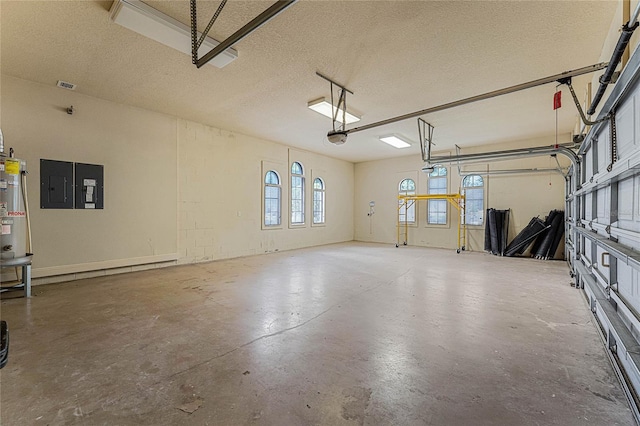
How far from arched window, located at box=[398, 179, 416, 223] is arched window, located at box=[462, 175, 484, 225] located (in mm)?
1569

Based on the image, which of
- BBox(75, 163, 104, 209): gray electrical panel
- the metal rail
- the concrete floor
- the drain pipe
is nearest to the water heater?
the concrete floor

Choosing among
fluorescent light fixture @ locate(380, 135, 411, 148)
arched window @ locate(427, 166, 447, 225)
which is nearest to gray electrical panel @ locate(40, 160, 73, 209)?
fluorescent light fixture @ locate(380, 135, 411, 148)

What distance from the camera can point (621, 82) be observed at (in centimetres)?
192

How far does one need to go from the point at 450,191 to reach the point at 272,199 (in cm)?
532

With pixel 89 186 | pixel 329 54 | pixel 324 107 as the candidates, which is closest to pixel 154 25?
pixel 329 54

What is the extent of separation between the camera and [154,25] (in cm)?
268

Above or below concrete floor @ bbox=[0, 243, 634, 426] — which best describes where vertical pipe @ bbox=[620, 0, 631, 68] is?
above

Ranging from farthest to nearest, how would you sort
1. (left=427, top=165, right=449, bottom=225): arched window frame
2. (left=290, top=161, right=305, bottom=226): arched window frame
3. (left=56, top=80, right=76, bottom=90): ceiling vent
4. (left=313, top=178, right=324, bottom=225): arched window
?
1. (left=313, top=178, right=324, bottom=225): arched window
2. (left=427, top=165, right=449, bottom=225): arched window frame
3. (left=290, top=161, right=305, bottom=226): arched window frame
4. (left=56, top=80, right=76, bottom=90): ceiling vent

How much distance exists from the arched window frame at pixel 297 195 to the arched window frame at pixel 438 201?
4031 mm

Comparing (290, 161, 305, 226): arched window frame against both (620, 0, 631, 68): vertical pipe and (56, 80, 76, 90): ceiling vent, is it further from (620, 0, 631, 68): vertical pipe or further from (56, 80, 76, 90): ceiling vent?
(620, 0, 631, 68): vertical pipe

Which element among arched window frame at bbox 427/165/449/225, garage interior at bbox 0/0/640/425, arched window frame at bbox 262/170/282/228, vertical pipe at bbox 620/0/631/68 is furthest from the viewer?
arched window frame at bbox 427/165/449/225

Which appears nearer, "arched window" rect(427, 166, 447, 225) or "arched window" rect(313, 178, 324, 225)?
"arched window" rect(427, 166, 447, 225)

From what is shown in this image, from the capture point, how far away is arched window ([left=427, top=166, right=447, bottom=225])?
338 inches

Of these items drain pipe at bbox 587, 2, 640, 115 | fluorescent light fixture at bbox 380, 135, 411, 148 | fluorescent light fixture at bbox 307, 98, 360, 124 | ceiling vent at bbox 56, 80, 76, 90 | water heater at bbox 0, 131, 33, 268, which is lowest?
water heater at bbox 0, 131, 33, 268
